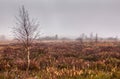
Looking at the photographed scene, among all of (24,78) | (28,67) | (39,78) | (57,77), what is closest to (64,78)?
(57,77)

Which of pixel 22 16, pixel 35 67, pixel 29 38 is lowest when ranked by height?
pixel 35 67

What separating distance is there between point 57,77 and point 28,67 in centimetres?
410

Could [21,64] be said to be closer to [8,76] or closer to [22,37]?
[22,37]

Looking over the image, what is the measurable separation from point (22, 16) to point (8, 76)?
5.53 metres

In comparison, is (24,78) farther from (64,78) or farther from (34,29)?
(34,29)

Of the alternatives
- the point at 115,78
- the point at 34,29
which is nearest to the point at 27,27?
the point at 34,29

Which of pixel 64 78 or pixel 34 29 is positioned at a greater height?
pixel 34 29

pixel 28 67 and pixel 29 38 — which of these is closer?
pixel 28 67

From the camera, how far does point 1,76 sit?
32.7ft

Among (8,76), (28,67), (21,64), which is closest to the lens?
(8,76)

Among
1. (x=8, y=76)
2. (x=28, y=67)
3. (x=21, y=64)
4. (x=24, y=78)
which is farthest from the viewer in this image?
(x=21, y=64)

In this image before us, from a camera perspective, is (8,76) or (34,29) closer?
(8,76)

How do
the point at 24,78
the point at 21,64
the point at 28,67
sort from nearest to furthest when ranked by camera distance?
the point at 24,78 < the point at 28,67 < the point at 21,64

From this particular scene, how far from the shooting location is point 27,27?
48.5 ft
